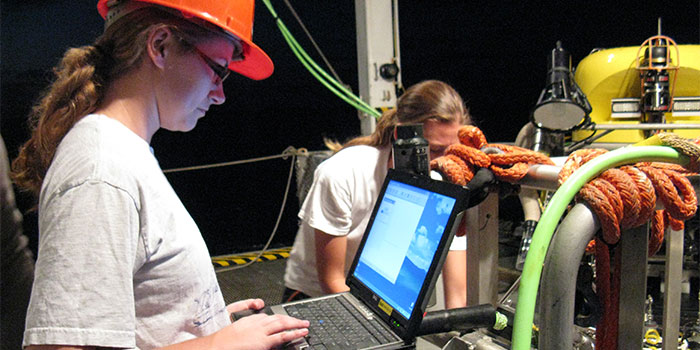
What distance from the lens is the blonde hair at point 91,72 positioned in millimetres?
1005

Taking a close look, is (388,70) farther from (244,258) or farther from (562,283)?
(562,283)

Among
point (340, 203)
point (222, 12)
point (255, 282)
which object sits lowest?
point (255, 282)

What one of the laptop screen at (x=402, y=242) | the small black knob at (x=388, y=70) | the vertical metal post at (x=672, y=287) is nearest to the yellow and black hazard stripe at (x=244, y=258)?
the small black knob at (x=388, y=70)

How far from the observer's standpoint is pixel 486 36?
A: 698cm

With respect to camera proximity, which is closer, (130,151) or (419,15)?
(130,151)

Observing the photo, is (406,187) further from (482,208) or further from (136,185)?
(136,185)

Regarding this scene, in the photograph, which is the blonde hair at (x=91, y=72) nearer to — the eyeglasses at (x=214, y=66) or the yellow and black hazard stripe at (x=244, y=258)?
the eyeglasses at (x=214, y=66)

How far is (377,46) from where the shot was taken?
3732 millimetres

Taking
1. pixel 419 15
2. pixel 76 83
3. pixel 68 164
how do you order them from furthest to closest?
pixel 419 15, pixel 76 83, pixel 68 164

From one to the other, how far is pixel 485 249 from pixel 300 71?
16.2 feet

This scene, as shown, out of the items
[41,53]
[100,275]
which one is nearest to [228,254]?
[41,53]

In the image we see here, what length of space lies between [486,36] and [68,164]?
266 inches

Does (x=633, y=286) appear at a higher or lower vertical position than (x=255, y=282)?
higher

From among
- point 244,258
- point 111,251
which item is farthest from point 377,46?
point 111,251
